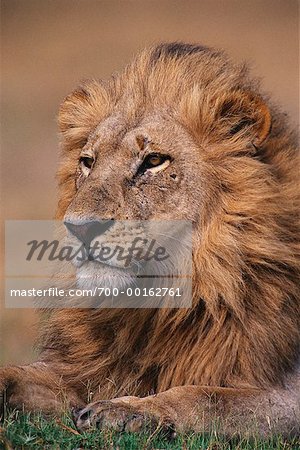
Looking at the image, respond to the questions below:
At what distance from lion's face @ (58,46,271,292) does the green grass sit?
644 millimetres

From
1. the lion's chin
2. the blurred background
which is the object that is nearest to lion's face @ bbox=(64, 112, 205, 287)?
the lion's chin

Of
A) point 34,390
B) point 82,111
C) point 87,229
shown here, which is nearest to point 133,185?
point 87,229

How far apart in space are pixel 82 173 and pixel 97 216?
589mm

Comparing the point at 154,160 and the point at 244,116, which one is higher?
the point at 244,116

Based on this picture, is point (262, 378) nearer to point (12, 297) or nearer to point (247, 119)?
point (247, 119)

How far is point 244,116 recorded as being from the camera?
488 cm

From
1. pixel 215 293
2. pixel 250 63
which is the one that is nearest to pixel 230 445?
pixel 215 293

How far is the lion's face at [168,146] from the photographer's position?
4672 mm

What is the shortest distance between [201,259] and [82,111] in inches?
39.8

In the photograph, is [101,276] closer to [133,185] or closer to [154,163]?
[133,185]

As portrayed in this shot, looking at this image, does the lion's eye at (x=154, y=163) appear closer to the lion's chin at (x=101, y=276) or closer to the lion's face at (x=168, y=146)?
the lion's face at (x=168, y=146)

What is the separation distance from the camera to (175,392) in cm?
442

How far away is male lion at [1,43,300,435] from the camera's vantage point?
4645mm

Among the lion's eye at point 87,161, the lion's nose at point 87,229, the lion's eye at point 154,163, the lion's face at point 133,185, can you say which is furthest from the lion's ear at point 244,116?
the lion's nose at point 87,229
